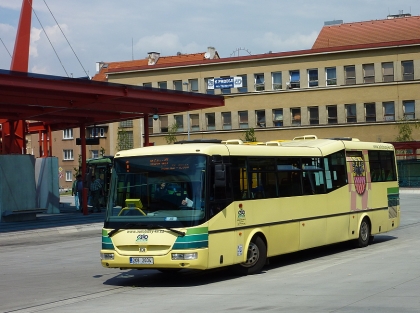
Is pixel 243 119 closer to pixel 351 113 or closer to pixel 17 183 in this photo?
pixel 351 113

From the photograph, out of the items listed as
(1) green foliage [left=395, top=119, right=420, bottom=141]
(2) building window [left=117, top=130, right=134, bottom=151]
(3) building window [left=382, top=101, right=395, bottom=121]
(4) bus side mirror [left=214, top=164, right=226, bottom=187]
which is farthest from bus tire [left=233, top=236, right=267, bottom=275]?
(2) building window [left=117, top=130, right=134, bottom=151]

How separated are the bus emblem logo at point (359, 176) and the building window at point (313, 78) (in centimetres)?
5055

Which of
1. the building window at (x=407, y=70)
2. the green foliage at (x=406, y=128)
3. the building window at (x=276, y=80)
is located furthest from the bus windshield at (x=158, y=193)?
the building window at (x=276, y=80)

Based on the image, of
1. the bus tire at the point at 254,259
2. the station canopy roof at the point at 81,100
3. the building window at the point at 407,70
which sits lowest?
the bus tire at the point at 254,259

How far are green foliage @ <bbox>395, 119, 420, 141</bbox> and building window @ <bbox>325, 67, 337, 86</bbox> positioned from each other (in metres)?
6.98

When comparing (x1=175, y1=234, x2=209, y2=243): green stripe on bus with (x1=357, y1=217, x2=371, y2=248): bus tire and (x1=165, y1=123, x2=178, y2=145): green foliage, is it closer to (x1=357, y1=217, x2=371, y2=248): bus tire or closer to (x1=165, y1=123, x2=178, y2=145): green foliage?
(x1=357, y1=217, x2=371, y2=248): bus tire

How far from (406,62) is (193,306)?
5908cm

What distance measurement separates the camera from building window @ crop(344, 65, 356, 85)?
68.7m

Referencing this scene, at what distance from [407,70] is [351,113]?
621cm

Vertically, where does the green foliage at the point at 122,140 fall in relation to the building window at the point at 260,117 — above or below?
below

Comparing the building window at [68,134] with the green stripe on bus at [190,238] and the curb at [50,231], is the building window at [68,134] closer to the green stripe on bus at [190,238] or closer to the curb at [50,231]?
the curb at [50,231]

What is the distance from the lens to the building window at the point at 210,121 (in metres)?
75.8

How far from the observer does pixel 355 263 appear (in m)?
16.0

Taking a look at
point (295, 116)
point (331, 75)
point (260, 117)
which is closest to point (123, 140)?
point (260, 117)
